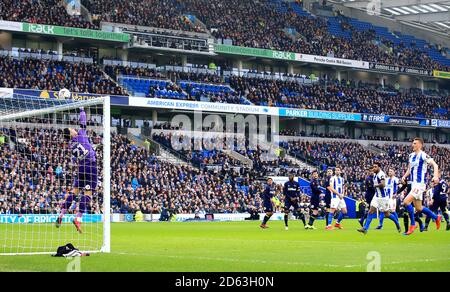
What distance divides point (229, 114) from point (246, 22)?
37.2ft

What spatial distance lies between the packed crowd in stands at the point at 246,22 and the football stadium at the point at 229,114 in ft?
0.54

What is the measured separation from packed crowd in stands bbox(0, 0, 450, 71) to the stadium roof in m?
2.43

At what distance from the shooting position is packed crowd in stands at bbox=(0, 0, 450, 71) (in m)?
55.8

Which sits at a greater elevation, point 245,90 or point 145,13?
point 145,13

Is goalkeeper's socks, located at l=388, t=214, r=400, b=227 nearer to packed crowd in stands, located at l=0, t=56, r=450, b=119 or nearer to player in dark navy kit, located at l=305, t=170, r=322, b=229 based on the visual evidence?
player in dark navy kit, located at l=305, t=170, r=322, b=229

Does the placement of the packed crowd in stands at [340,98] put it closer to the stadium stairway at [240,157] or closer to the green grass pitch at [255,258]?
the stadium stairway at [240,157]

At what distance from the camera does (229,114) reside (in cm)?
6119

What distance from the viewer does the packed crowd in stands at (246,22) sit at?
55750 mm

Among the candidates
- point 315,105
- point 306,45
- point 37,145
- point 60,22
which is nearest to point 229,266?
point 37,145

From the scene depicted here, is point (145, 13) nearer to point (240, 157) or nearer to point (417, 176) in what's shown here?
point (240, 157)

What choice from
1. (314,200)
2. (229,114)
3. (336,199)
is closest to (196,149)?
(229,114)

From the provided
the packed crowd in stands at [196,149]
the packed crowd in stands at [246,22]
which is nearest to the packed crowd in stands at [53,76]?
the packed crowd in stands at [246,22]

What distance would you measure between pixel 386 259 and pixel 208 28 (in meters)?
53.4
